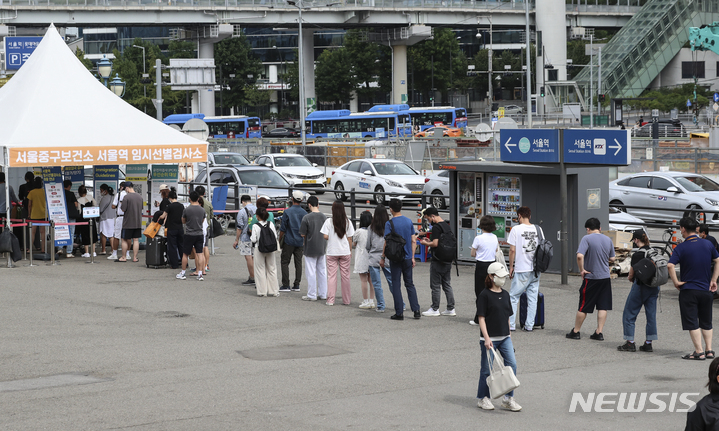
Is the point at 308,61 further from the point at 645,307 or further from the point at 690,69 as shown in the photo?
the point at 645,307

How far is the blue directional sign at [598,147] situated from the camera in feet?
50.8

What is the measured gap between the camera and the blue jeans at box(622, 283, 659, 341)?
1083cm

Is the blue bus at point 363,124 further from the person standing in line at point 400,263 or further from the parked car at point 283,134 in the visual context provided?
the person standing in line at point 400,263

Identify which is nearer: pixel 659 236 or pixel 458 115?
pixel 659 236

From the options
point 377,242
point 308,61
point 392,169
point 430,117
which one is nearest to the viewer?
point 377,242

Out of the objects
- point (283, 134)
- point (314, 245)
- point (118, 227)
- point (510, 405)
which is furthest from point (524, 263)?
point (283, 134)

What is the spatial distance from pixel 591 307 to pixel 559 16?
3381 inches

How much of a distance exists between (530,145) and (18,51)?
18.2 m

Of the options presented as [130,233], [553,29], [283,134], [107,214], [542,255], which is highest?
[553,29]

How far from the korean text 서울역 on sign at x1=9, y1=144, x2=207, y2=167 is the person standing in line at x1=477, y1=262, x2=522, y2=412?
12407 mm

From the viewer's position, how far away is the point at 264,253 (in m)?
14.8

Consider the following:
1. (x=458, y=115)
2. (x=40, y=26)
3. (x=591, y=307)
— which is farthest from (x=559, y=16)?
(x=591, y=307)

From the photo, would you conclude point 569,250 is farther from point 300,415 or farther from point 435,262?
point 300,415

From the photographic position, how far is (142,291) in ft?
50.4
